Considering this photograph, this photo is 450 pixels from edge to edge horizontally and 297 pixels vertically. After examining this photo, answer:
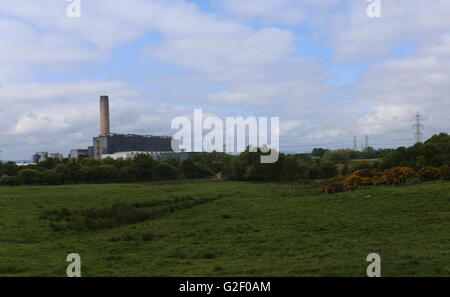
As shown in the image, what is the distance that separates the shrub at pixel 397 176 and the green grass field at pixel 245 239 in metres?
9.14

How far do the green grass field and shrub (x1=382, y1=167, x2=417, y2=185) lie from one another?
9.14m

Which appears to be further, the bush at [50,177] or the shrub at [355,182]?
the bush at [50,177]

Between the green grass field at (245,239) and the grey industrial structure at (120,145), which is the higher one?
the grey industrial structure at (120,145)

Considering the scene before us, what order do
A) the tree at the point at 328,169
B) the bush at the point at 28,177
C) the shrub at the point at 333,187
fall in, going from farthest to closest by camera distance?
the tree at the point at 328,169 < the bush at the point at 28,177 < the shrub at the point at 333,187

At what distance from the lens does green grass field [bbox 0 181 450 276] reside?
13734 millimetres

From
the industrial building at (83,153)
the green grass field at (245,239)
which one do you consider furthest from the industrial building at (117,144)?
the green grass field at (245,239)

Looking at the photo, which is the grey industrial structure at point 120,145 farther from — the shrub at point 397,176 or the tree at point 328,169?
the shrub at point 397,176

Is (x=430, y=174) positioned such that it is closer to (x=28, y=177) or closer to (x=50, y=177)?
(x=50, y=177)

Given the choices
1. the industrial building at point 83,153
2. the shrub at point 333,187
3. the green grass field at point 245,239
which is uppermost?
the industrial building at point 83,153

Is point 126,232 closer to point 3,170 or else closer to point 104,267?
point 104,267

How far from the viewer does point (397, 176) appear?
46000mm

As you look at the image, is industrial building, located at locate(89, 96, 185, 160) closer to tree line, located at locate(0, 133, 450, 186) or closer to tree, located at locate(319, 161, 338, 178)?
tree line, located at locate(0, 133, 450, 186)

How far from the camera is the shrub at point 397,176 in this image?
45688mm
